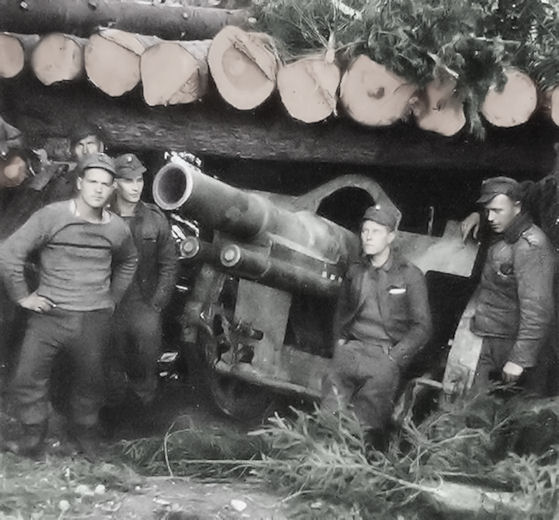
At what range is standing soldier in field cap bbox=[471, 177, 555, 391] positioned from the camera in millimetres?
4105

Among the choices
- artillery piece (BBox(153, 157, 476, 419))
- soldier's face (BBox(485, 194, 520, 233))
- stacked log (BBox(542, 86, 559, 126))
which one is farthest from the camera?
artillery piece (BBox(153, 157, 476, 419))

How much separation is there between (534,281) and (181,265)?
56.6 inches

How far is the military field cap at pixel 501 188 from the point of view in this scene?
411 centimetres

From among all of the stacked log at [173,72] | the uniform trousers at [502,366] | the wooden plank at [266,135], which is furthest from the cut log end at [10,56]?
the uniform trousers at [502,366]

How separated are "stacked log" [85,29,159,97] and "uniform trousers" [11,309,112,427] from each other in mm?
903

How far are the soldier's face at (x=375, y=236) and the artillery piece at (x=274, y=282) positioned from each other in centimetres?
13

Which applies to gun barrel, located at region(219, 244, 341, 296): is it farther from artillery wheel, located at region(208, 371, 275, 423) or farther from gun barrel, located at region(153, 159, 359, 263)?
artillery wheel, located at region(208, 371, 275, 423)

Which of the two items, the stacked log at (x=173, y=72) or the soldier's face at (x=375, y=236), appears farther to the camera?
the soldier's face at (x=375, y=236)

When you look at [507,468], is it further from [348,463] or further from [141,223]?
[141,223]

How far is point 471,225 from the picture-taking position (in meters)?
4.30

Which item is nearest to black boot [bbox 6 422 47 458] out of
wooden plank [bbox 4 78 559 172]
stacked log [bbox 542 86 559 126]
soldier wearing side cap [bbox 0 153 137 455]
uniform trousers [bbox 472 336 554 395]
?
soldier wearing side cap [bbox 0 153 137 455]

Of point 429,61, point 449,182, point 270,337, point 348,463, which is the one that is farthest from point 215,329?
point 429,61

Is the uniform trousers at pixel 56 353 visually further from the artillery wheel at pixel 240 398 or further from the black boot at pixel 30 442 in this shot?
the artillery wheel at pixel 240 398

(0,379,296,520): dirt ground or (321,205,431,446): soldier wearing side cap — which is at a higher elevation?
(321,205,431,446): soldier wearing side cap
